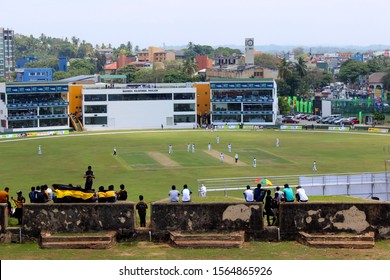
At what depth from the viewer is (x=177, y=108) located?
4569 inches

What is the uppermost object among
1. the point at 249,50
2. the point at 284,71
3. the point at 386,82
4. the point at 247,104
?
the point at 249,50

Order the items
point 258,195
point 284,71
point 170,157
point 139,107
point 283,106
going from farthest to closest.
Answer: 1. point 284,71
2. point 283,106
3. point 139,107
4. point 170,157
5. point 258,195

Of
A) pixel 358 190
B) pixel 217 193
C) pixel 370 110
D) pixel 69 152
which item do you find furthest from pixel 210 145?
pixel 370 110

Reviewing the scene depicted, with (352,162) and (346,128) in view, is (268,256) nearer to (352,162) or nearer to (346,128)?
(352,162)

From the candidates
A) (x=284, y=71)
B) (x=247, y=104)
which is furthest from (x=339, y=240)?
(x=284, y=71)

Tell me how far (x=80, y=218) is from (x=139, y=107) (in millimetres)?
95050

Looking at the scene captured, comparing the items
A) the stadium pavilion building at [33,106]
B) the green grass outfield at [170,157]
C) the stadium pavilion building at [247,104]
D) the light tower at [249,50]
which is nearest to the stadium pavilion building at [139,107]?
the stadium pavilion building at [33,106]

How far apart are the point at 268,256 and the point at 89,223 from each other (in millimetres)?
5299

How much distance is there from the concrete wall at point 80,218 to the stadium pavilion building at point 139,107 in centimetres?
9346

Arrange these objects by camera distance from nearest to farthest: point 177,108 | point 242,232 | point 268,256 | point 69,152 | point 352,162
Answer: point 268,256, point 242,232, point 352,162, point 69,152, point 177,108

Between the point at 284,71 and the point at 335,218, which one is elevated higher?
the point at 284,71

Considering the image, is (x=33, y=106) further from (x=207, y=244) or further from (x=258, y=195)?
(x=207, y=244)

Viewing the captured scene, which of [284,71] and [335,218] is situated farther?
Answer: [284,71]

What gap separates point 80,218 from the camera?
20.8 m
